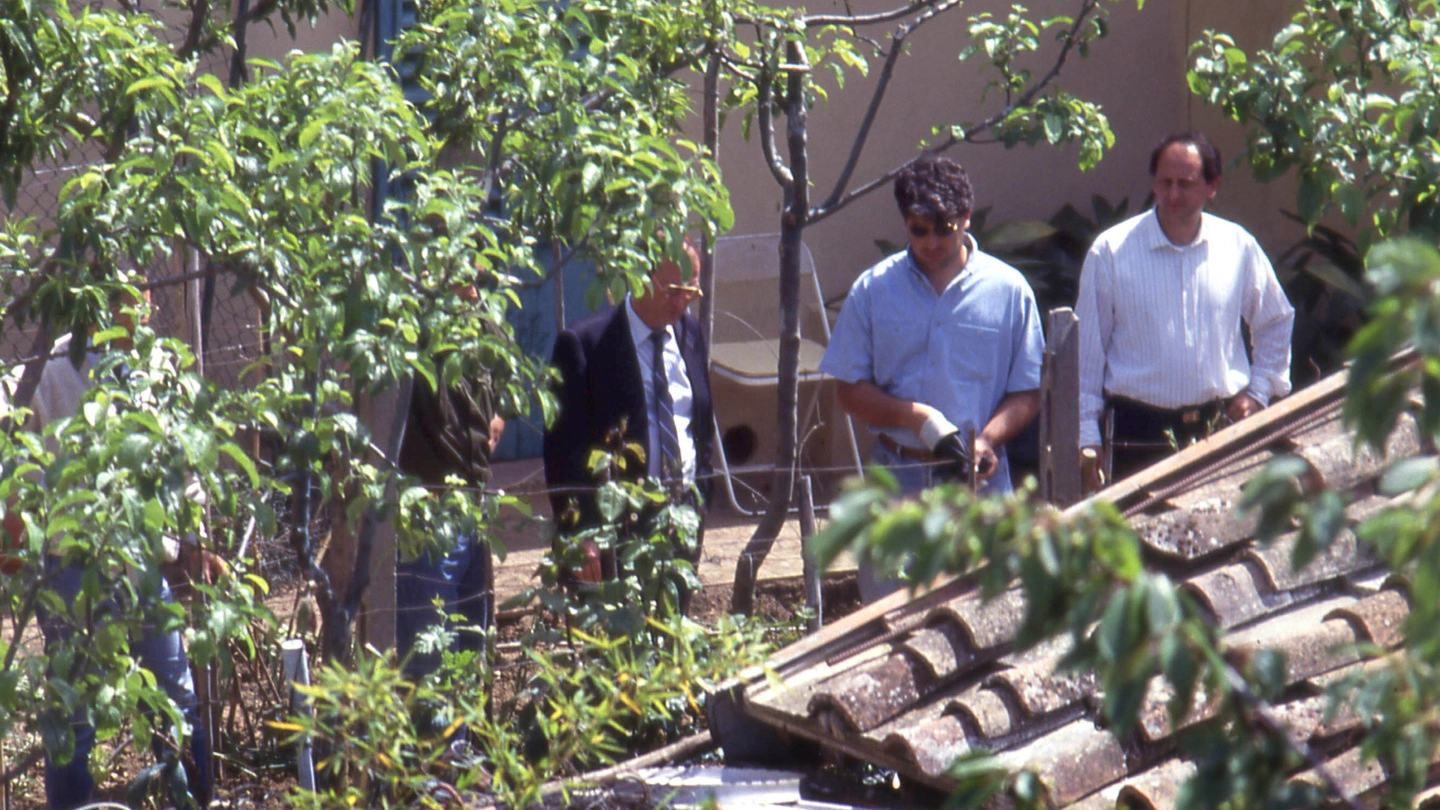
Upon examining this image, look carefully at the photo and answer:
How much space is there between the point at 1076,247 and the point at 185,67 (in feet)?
18.7

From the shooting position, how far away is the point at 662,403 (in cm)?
468

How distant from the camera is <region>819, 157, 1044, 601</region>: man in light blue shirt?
444cm

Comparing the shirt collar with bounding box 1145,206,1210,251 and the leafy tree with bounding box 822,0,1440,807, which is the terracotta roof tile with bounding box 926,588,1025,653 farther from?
the shirt collar with bounding box 1145,206,1210,251

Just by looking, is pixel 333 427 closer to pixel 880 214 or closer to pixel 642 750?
pixel 642 750

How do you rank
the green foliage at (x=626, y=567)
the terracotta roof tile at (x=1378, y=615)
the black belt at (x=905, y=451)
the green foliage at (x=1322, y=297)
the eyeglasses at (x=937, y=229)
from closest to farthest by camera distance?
the terracotta roof tile at (x=1378, y=615) < the green foliage at (x=626, y=567) < the black belt at (x=905, y=451) < the eyeglasses at (x=937, y=229) < the green foliage at (x=1322, y=297)

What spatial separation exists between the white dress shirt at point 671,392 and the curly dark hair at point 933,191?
843 millimetres

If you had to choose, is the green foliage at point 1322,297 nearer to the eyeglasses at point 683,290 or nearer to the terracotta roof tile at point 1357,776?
the eyeglasses at point 683,290

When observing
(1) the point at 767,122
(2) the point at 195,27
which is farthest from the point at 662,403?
(2) the point at 195,27

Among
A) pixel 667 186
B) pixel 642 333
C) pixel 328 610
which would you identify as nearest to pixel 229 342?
pixel 642 333

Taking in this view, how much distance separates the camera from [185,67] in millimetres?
2998

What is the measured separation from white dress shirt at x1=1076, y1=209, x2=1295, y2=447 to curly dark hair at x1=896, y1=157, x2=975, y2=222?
1.95 ft

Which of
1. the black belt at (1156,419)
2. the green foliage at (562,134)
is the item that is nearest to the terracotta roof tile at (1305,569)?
the green foliage at (562,134)

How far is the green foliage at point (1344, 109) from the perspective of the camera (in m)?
4.08

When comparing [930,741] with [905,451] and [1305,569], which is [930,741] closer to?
[1305,569]
